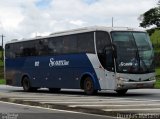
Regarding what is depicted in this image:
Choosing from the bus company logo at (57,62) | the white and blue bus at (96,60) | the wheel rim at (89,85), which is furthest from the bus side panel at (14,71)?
the wheel rim at (89,85)

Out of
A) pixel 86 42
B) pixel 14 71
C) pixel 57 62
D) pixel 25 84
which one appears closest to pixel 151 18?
pixel 14 71

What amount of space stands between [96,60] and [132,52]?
1.90 m

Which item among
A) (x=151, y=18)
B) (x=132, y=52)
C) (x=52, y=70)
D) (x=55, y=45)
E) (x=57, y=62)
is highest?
(x=151, y=18)

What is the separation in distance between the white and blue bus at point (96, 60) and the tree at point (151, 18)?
260 ft

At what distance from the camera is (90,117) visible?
15.1 metres

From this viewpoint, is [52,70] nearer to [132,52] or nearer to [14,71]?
[14,71]

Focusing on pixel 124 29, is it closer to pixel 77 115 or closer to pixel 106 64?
pixel 106 64

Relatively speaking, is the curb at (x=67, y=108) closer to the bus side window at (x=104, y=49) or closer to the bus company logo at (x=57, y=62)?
the bus side window at (x=104, y=49)

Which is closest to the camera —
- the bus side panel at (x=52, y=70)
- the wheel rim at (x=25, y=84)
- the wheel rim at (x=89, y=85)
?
the wheel rim at (x=89, y=85)

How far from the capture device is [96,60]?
26625 millimetres

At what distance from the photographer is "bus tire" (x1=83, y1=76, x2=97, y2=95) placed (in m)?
27.1

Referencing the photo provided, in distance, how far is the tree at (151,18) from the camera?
110 meters

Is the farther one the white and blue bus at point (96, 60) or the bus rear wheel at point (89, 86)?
the bus rear wheel at point (89, 86)

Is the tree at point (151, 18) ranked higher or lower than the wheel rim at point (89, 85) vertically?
higher
